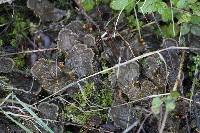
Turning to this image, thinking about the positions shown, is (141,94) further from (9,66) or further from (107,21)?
(9,66)

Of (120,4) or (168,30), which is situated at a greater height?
(120,4)

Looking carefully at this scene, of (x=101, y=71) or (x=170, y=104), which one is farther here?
(x=101, y=71)

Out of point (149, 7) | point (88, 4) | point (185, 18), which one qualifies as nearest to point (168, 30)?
point (185, 18)

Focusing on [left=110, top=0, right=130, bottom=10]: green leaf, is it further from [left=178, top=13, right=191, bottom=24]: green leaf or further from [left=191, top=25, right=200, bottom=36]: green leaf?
[left=191, top=25, right=200, bottom=36]: green leaf

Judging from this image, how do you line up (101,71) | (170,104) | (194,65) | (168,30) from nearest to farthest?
(170,104) < (101,71) < (194,65) < (168,30)

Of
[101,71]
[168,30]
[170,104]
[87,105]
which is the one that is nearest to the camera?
[170,104]

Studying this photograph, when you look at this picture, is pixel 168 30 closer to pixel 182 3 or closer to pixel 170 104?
pixel 182 3

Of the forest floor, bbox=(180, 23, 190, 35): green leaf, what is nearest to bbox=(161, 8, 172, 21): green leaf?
the forest floor

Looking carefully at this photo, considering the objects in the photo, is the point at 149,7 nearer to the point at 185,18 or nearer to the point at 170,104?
the point at 185,18

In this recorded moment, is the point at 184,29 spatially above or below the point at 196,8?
below

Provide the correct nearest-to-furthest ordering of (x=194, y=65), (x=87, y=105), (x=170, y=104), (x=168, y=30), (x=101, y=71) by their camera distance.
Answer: (x=170, y=104) → (x=101, y=71) → (x=87, y=105) → (x=194, y=65) → (x=168, y=30)

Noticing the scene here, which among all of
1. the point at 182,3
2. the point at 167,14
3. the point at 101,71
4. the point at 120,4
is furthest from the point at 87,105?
the point at 182,3

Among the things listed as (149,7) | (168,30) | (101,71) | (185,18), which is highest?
(149,7)
